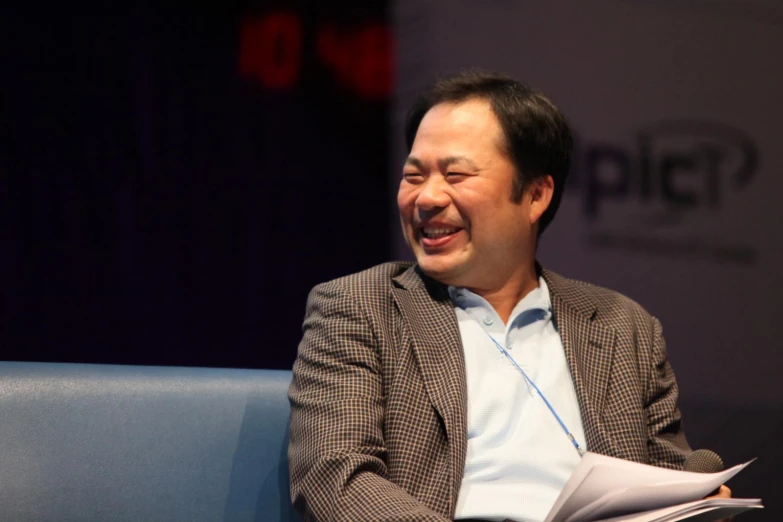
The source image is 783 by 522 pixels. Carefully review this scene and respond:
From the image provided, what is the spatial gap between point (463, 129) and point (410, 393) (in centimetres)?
57

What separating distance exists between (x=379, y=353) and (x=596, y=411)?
46cm

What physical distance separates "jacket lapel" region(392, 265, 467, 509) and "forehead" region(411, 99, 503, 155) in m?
0.29

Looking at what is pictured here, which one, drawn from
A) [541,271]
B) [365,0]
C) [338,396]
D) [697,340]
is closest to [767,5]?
[697,340]

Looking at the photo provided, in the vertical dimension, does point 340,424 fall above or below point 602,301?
below

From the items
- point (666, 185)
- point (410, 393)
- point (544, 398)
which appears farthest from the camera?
point (666, 185)

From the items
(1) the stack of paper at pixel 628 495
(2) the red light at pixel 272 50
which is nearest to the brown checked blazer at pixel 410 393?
(1) the stack of paper at pixel 628 495

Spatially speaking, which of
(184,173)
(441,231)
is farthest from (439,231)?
(184,173)

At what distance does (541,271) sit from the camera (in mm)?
2150

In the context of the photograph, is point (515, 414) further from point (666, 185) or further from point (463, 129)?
point (666, 185)

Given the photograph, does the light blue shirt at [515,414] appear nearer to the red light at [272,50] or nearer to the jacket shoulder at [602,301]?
the jacket shoulder at [602,301]

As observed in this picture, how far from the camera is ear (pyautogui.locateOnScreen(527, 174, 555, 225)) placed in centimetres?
207

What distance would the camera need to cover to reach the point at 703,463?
1.62 m

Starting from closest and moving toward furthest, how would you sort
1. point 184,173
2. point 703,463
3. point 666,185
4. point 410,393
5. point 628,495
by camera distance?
point 628,495 < point 703,463 < point 410,393 < point 184,173 < point 666,185

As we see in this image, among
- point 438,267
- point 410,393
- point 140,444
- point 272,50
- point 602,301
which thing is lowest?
point 140,444
